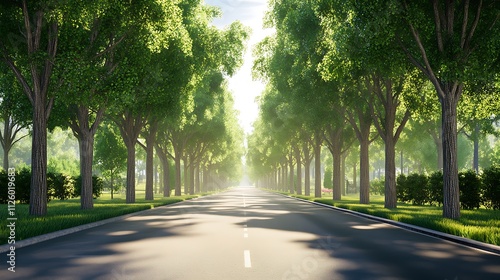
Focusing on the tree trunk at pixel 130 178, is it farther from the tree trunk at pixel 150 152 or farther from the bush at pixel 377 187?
the bush at pixel 377 187

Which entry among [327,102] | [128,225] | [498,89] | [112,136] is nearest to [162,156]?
[112,136]

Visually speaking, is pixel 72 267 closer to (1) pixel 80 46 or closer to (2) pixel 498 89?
(1) pixel 80 46

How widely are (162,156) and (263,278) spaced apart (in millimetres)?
40414

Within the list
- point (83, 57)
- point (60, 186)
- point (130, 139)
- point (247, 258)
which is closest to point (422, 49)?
point (247, 258)

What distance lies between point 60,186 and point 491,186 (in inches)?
1139

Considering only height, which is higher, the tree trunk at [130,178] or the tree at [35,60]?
the tree at [35,60]

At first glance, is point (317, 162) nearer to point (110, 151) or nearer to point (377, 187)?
point (110, 151)

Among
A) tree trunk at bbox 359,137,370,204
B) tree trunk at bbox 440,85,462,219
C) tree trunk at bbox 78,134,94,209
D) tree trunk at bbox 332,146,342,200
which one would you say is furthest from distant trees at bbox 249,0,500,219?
tree trunk at bbox 332,146,342,200

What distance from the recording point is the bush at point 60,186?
3458cm

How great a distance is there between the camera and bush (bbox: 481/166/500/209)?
24031mm

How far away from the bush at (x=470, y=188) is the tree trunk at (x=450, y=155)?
738 cm

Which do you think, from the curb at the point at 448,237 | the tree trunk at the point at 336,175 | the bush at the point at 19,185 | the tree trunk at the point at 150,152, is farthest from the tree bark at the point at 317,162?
the curb at the point at 448,237

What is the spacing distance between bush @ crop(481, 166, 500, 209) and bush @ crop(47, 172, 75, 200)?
2744 centimetres

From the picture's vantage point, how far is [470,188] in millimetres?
24875
